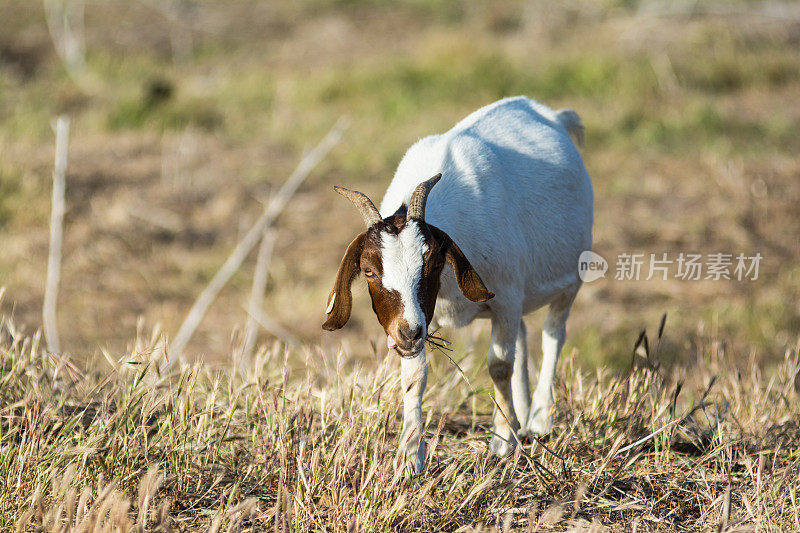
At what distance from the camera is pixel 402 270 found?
8.93 ft

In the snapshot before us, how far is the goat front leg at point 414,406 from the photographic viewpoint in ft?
10.0

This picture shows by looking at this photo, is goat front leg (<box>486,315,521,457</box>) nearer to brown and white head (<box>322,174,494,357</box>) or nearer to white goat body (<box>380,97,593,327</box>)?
white goat body (<box>380,97,593,327</box>)

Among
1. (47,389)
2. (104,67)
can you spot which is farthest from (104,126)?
(47,389)

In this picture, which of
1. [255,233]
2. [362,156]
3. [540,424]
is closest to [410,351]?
[540,424]

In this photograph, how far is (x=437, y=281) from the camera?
291 centimetres

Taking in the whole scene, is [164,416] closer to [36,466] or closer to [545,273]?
[36,466]

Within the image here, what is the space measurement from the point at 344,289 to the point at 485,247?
733 mm

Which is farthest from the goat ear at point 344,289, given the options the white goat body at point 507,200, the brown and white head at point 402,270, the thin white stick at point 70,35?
the thin white stick at point 70,35

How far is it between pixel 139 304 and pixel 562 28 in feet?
38.3

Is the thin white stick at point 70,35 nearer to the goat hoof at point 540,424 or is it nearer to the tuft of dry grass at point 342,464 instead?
the tuft of dry grass at point 342,464

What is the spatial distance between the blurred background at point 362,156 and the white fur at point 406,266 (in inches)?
130

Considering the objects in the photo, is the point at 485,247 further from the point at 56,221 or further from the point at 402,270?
the point at 56,221

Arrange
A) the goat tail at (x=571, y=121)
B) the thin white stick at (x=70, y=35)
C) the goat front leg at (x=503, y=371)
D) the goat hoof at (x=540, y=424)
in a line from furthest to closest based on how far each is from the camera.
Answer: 1. the thin white stick at (x=70, y=35)
2. the goat tail at (x=571, y=121)
3. the goat hoof at (x=540, y=424)
4. the goat front leg at (x=503, y=371)

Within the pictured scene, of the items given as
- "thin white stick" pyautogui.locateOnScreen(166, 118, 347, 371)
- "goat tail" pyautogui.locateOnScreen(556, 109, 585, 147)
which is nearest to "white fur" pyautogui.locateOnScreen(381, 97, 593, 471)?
"goat tail" pyautogui.locateOnScreen(556, 109, 585, 147)
